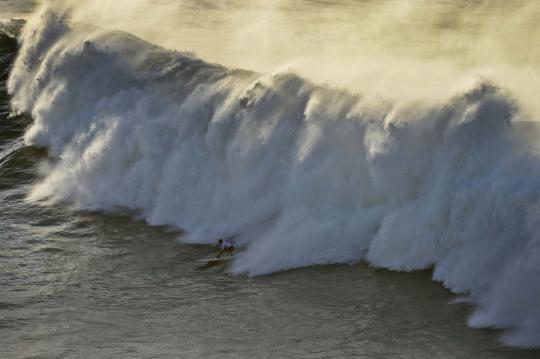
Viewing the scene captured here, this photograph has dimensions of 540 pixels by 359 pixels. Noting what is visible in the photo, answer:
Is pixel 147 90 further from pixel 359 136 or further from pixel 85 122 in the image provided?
pixel 359 136

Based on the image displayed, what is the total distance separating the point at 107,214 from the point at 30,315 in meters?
5.18

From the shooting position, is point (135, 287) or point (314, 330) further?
point (135, 287)

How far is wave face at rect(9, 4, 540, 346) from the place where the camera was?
15461mm

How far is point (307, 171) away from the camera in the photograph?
19.1 meters

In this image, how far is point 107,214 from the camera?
21828 millimetres

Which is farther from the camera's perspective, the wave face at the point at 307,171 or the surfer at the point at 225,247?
the surfer at the point at 225,247

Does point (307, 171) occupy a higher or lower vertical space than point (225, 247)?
higher

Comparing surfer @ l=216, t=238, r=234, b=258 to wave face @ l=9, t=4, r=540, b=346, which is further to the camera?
surfer @ l=216, t=238, r=234, b=258

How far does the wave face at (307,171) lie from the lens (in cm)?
1546

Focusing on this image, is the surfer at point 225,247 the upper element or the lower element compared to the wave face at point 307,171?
lower

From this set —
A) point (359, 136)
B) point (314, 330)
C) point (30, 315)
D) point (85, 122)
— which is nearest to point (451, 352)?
point (314, 330)

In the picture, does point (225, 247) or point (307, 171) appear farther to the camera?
point (307, 171)

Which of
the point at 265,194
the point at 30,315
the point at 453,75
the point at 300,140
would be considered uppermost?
the point at 453,75

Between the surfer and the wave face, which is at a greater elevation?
the wave face
